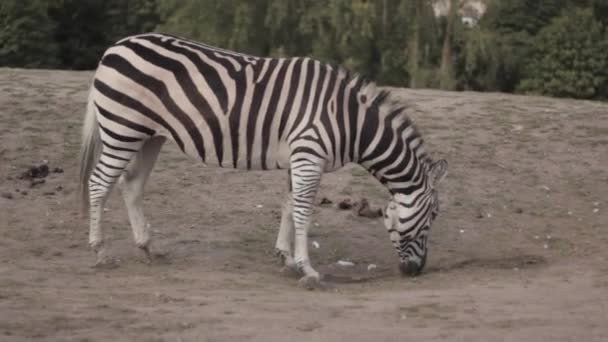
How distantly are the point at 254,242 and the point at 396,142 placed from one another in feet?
5.61

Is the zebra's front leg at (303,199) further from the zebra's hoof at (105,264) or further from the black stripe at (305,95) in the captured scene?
the zebra's hoof at (105,264)

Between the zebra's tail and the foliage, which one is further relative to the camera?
the foliage

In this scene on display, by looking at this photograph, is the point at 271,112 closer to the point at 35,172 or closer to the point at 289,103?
the point at 289,103

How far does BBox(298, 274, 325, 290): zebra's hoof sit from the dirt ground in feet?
0.42

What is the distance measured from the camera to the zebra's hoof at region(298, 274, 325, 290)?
799 centimetres

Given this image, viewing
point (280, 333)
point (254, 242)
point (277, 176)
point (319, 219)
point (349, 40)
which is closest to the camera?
point (280, 333)

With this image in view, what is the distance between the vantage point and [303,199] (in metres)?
8.32

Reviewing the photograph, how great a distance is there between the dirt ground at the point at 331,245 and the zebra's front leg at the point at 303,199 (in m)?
0.20

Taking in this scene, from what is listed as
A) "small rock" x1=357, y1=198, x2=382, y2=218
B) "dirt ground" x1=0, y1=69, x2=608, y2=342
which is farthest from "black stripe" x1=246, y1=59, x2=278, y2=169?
"small rock" x1=357, y1=198, x2=382, y2=218

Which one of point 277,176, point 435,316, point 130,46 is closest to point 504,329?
point 435,316

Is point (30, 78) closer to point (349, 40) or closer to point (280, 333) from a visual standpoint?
point (280, 333)

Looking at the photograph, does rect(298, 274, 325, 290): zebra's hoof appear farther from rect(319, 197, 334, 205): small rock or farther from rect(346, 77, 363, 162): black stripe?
rect(319, 197, 334, 205): small rock

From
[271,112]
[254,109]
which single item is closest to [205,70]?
[254,109]

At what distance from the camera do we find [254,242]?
956 cm
